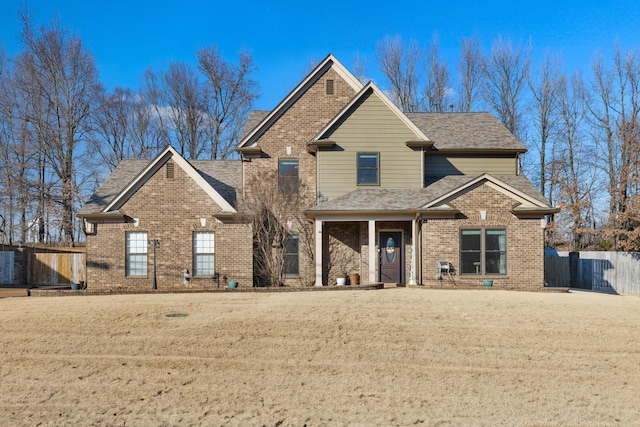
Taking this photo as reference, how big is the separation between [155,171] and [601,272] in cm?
1907

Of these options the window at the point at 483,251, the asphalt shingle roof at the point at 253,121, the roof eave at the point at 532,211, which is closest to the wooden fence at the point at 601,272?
the roof eave at the point at 532,211

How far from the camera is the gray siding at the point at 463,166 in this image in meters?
23.2

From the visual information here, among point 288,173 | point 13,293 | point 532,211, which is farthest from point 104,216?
point 532,211

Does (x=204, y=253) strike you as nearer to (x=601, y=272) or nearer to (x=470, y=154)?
(x=470, y=154)

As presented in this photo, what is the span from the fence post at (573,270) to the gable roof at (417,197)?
622 cm

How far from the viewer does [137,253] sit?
21.0 metres

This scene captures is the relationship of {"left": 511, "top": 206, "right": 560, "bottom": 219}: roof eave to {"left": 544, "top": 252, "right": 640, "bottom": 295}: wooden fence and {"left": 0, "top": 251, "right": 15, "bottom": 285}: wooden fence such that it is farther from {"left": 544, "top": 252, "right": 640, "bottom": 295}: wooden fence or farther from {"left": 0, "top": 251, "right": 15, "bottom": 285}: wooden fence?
{"left": 0, "top": 251, "right": 15, "bottom": 285}: wooden fence

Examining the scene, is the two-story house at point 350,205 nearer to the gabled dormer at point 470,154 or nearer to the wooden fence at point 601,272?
the gabled dormer at point 470,154

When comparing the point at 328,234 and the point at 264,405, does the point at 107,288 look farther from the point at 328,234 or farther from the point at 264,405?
the point at 264,405

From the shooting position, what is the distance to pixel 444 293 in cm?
1738

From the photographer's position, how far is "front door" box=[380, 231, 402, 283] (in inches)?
850

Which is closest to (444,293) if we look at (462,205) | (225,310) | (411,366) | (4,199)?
(462,205)

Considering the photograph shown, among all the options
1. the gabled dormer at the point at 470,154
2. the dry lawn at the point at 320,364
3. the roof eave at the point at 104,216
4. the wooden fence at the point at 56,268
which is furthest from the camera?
the wooden fence at the point at 56,268

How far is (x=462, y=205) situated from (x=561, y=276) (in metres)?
9.51
